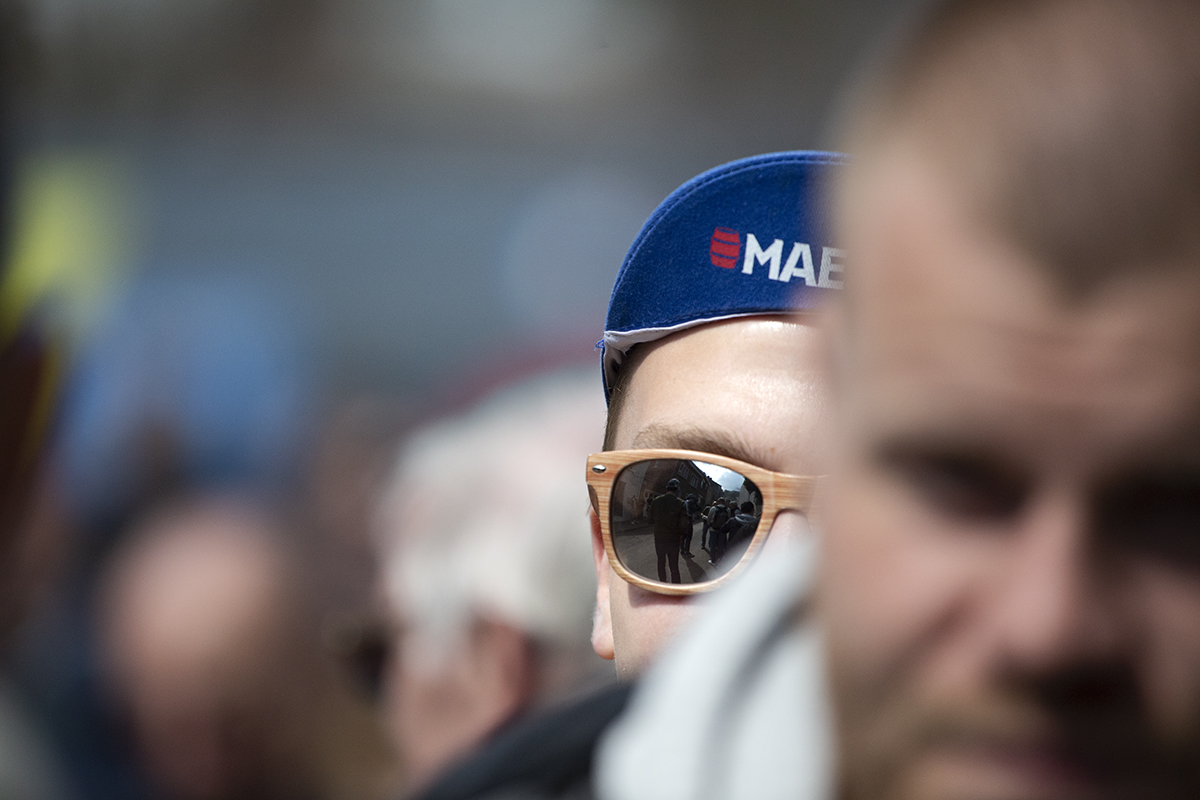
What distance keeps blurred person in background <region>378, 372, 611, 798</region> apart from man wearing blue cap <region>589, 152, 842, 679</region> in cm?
156

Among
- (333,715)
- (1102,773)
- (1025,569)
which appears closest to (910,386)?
(1025,569)

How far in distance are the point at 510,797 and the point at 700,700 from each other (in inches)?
8.3

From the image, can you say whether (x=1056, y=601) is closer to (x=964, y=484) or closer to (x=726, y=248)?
(x=964, y=484)

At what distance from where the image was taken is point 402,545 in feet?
11.3

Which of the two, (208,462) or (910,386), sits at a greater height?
(910,386)

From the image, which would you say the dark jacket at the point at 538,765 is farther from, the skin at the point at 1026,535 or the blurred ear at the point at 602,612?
the blurred ear at the point at 602,612

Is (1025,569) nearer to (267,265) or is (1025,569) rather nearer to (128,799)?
(128,799)

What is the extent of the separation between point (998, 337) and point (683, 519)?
0.83 meters

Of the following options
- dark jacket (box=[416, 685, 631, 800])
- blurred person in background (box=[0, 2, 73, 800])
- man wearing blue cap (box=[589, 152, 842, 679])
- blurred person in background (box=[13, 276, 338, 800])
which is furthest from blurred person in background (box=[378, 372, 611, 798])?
dark jacket (box=[416, 685, 631, 800])

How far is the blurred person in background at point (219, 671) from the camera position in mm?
2395

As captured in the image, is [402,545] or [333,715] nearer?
[333,715]

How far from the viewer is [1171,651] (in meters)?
0.57

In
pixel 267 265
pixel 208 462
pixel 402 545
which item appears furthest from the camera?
pixel 267 265

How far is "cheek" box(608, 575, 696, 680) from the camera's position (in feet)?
4.40
